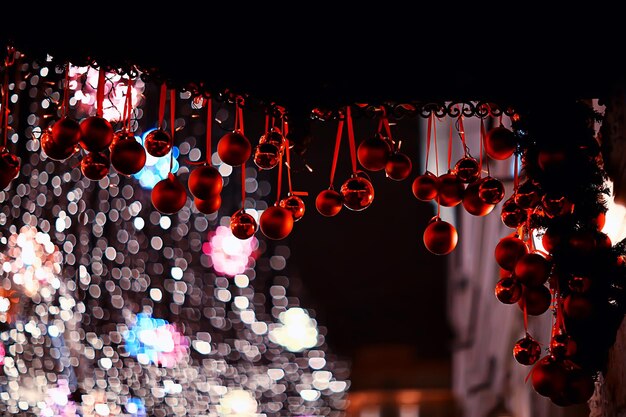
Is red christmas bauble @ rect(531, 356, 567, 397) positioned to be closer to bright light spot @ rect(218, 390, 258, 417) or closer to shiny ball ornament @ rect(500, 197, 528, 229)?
shiny ball ornament @ rect(500, 197, 528, 229)

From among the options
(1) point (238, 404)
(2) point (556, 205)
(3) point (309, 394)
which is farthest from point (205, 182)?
(3) point (309, 394)

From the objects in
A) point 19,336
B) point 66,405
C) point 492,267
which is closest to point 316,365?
point 66,405

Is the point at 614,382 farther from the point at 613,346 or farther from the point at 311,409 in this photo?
the point at 311,409

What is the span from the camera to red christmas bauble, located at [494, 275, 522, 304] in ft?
6.35

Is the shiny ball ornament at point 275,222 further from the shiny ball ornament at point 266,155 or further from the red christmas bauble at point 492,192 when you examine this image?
the red christmas bauble at point 492,192

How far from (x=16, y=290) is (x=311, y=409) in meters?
5.88

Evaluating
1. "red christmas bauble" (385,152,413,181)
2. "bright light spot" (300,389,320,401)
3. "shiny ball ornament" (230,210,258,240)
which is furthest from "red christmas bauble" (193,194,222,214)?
"bright light spot" (300,389,320,401)

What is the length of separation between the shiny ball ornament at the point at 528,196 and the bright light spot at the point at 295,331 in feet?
31.2

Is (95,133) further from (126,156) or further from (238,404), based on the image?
(238,404)

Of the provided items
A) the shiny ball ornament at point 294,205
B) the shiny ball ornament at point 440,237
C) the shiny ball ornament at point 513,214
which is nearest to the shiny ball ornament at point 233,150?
the shiny ball ornament at point 294,205

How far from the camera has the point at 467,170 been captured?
1957 mm

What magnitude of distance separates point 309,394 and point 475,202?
10.3m

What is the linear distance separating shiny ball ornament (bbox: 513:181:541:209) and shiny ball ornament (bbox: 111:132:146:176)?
85 centimetres

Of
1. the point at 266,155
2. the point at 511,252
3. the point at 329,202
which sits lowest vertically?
the point at 511,252
